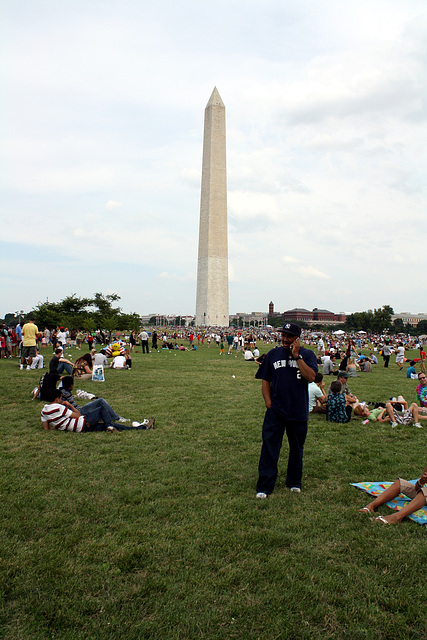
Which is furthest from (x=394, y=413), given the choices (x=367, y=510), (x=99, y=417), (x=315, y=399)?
(x=99, y=417)

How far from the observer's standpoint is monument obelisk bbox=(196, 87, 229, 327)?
5681cm

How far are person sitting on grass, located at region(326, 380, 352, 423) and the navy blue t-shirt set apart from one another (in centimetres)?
379

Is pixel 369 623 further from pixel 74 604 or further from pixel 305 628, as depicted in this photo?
pixel 74 604

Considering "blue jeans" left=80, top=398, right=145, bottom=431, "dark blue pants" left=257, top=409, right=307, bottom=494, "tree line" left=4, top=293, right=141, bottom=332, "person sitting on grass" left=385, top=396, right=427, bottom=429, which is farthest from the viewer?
"tree line" left=4, top=293, right=141, bottom=332

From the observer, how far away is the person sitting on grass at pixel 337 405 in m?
8.02

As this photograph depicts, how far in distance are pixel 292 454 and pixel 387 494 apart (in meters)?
0.98

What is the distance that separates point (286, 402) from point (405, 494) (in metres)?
1.37

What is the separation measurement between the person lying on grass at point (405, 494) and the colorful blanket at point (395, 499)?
62mm

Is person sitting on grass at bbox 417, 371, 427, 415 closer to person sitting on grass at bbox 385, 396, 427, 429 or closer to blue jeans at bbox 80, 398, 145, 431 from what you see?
person sitting on grass at bbox 385, 396, 427, 429

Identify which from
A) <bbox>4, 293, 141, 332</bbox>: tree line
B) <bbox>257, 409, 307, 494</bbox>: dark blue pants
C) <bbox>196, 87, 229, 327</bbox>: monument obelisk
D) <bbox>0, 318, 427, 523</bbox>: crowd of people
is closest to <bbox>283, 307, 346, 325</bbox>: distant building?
<bbox>196, 87, 229, 327</bbox>: monument obelisk

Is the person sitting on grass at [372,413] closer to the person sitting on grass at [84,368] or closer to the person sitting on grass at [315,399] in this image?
the person sitting on grass at [315,399]

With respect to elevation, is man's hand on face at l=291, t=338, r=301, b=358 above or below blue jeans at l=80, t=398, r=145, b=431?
above

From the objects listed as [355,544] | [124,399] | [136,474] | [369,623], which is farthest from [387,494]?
[124,399]

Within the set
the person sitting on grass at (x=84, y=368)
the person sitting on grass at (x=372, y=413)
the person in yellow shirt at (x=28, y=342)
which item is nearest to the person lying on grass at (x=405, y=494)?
the person sitting on grass at (x=372, y=413)
